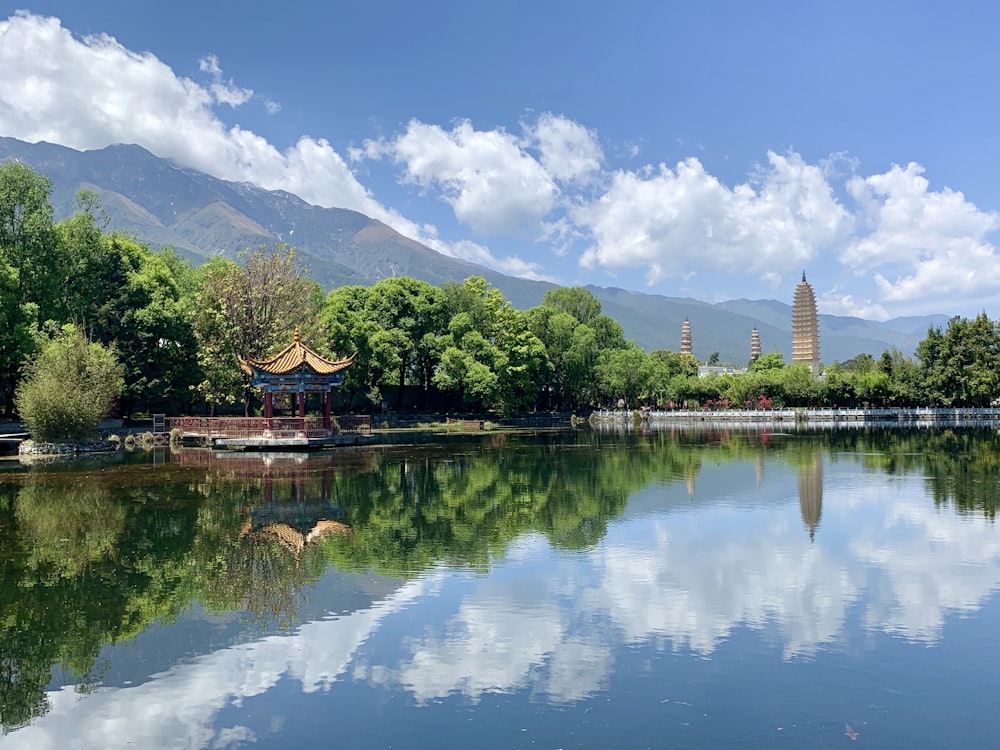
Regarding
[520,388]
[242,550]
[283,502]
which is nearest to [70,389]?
[283,502]

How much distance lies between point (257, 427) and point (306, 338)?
11.0 meters

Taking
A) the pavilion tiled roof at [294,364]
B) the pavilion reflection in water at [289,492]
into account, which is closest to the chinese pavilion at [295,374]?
the pavilion tiled roof at [294,364]

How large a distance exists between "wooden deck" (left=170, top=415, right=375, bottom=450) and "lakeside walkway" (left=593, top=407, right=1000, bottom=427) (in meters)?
41.4

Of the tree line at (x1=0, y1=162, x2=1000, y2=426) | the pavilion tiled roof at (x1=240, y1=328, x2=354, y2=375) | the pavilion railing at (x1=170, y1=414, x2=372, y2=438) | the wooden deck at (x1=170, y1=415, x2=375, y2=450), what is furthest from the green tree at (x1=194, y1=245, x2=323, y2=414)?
the pavilion tiled roof at (x1=240, y1=328, x2=354, y2=375)

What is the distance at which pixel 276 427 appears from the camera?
4078 centimetres

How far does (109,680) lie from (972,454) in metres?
38.5

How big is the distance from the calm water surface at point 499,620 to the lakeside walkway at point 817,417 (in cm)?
5802

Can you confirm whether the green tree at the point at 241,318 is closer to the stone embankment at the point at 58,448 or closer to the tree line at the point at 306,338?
the tree line at the point at 306,338

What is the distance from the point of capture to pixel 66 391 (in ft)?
118

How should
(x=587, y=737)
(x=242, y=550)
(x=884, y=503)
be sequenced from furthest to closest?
(x=884, y=503) < (x=242, y=550) < (x=587, y=737)

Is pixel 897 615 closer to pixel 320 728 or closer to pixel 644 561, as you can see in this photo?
pixel 644 561

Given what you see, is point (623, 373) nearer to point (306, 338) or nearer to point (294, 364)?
point (306, 338)

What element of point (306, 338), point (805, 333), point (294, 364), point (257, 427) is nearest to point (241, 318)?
point (306, 338)

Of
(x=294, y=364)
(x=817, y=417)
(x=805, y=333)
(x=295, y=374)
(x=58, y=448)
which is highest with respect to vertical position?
(x=805, y=333)
